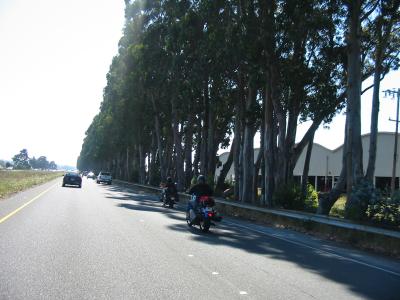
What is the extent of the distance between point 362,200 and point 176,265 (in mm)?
9573

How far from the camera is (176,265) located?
A: 949cm

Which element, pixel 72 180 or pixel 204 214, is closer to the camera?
pixel 204 214

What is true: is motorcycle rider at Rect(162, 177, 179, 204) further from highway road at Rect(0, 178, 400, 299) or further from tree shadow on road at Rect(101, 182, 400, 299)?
highway road at Rect(0, 178, 400, 299)

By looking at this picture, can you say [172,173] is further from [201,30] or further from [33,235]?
[33,235]

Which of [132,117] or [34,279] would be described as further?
[132,117]

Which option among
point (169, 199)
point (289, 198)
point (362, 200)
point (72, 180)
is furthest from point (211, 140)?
point (362, 200)

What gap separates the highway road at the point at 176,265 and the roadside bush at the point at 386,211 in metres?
2.41

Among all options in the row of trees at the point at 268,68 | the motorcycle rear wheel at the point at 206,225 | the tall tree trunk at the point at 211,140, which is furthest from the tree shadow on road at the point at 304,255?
the tall tree trunk at the point at 211,140

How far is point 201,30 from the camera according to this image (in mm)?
31047

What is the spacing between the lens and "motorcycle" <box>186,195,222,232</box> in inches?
614

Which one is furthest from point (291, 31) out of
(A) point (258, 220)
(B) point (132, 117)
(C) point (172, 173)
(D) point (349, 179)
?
A: (C) point (172, 173)

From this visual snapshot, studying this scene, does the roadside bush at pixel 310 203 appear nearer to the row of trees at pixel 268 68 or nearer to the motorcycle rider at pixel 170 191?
the row of trees at pixel 268 68

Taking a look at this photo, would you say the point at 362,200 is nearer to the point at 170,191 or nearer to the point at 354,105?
the point at 354,105

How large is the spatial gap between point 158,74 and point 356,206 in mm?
26391
